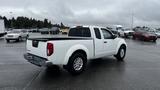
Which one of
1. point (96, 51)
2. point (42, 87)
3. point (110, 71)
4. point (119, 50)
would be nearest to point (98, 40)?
point (96, 51)

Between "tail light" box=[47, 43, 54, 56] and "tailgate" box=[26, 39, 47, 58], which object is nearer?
"tail light" box=[47, 43, 54, 56]

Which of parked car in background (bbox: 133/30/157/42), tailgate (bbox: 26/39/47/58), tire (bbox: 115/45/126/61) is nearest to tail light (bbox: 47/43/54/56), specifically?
tailgate (bbox: 26/39/47/58)

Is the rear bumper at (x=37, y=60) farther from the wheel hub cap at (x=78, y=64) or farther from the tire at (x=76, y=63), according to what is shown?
the wheel hub cap at (x=78, y=64)

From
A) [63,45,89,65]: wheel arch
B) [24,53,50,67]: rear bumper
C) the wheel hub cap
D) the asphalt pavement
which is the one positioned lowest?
the asphalt pavement

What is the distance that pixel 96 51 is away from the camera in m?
8.89

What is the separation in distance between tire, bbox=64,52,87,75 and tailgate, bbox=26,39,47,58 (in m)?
1.04

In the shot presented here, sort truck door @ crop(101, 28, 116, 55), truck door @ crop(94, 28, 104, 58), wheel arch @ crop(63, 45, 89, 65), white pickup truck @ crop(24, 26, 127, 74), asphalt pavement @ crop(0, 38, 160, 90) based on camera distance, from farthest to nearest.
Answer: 1. truck door @ crop(101, 28, 116, 55)
2. truck door @ crop(94, 28, 104, 58)
3. wheel arch @ crop(63, 45, 89, 65)
4. white pickup truck @ crop(24, 26, 127, 74)
5. asphalt pavement @ crop(0, 38, 160, 90)

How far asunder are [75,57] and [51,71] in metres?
1.27

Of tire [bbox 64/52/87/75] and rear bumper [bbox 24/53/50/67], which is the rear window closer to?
tire [bbox 64/52/87/75]

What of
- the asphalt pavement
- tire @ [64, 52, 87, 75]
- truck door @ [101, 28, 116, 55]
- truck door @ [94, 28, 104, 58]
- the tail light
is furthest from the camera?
truck door @ [101, 28, 116, 55]

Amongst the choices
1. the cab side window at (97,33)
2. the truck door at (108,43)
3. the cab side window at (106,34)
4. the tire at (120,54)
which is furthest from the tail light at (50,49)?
the tire at (120,54)

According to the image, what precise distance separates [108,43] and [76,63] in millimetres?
2584

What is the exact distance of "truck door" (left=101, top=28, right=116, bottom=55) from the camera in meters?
9.51

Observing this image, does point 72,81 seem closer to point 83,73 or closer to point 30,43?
point 83,73
